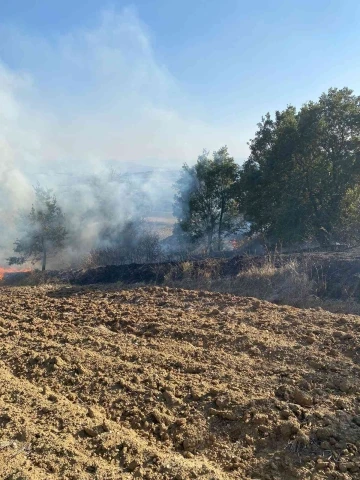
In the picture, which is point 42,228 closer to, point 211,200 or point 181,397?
point 211,200

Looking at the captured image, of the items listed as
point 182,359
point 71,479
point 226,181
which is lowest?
point 71,479

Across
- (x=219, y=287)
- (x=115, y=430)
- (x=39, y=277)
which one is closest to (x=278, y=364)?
(x=115, y=430)

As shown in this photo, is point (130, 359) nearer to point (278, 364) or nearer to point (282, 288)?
point (278, 364)

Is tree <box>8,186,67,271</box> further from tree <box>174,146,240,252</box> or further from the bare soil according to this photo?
the bare soil

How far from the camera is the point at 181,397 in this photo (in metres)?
3.12

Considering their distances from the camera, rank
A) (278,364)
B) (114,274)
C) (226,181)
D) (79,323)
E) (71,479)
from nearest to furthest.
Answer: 1. (71,479)
2. (278,364)
3. (79,323)
4. (114,274)
5. (226,181)

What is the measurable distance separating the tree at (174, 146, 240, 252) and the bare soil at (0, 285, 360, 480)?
12.7m

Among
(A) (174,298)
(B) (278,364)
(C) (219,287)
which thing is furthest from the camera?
(C) (219,287)

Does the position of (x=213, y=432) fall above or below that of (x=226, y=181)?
below

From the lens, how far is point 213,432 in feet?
9.03

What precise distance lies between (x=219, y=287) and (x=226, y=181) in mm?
10493

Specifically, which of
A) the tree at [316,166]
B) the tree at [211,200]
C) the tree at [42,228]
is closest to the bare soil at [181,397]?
the tree at [316,166]

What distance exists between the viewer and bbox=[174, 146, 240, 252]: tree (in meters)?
17.4

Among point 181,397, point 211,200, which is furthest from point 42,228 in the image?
point 181,397
